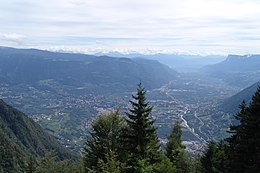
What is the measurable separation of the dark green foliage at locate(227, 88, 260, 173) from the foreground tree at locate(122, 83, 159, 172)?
6.90 m

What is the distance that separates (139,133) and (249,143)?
872cm

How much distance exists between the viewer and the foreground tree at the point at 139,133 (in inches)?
1191

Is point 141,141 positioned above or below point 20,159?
above

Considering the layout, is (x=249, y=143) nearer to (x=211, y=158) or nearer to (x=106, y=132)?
(x=106, y=132)

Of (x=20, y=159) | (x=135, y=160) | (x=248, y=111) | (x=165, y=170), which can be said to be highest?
(x=248, y=111)

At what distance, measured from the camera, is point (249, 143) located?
1091 inches

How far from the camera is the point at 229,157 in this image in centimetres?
3109

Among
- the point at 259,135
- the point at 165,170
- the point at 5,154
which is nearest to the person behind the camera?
the point at 259,135

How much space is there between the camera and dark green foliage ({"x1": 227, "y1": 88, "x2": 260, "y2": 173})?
27222 millimetres

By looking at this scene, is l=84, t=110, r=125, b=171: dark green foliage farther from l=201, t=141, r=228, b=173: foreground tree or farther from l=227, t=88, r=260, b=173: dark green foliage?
l=201, t=141, r=228, b=173: foreground tree

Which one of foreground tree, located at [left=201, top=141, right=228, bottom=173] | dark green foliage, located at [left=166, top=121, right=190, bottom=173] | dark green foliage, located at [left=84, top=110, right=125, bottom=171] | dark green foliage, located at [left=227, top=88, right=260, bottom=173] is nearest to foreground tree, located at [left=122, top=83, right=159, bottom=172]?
dark green foliage, located at [left=84, top=110, right=125, bottom=171]

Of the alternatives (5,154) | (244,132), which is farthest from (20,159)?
(244,132)

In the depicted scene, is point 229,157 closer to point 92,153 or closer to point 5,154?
point 92,153

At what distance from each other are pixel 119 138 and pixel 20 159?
123974 millimetres
